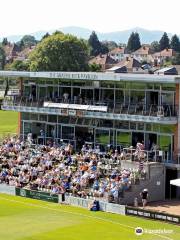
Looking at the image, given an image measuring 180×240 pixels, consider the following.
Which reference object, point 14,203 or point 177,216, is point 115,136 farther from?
point 177,216

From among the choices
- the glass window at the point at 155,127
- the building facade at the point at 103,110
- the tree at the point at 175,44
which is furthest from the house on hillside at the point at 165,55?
the glass window at the point at 155,127

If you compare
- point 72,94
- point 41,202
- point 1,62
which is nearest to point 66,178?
point 41,202

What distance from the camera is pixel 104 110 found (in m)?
45.8

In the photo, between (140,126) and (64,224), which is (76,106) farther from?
(64,224)

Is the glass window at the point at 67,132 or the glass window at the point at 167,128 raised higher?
the glass window at the point at 167,128

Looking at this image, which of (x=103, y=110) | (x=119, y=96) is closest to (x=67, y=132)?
(x=103, y=110)

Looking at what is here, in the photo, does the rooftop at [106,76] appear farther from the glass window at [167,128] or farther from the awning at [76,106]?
the glass window at [167,128]

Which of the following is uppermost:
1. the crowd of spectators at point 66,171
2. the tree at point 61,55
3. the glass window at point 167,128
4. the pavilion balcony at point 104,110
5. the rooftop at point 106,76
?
the tree at point 61,55

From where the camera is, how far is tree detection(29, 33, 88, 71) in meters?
98.8

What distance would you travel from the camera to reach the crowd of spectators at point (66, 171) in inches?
1571

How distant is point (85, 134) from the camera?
4859cm

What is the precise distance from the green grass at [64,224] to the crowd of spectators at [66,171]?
2.02 m

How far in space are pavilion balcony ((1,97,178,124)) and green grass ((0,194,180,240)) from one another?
803 cm

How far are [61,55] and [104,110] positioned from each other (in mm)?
54256
